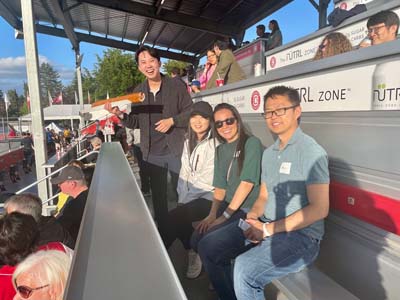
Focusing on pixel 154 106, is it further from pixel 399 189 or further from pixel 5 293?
pixel 399 189

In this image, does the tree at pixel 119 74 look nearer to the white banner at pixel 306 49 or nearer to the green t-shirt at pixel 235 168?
the white banner at pixel 306 49

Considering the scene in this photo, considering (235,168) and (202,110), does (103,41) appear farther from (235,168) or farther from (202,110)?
(235,168)

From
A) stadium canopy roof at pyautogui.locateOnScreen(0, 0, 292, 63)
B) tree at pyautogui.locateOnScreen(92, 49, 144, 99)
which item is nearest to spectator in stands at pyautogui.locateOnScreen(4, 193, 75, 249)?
stadium canopy roof at pyautogui.locateOnScreen(0, 0, 292, 63)

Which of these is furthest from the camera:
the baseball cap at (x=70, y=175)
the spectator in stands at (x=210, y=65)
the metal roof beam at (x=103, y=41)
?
the metal roof beam at (x=103, y=41)

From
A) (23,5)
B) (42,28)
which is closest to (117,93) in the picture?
(42,28)

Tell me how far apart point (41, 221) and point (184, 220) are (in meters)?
1.12

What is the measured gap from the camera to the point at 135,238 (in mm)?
833

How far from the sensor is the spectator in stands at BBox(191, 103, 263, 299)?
1.99m

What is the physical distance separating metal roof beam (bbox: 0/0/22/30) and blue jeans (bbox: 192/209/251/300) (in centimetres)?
1248

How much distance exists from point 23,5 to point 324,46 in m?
5.25

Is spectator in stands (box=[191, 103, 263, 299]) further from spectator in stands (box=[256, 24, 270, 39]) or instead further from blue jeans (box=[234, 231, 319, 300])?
spectator in stands (box=[256, 24, 270, 39])

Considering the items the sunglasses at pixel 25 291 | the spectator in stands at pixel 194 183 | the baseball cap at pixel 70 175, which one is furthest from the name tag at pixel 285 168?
the baseball cap at pixel 70 175

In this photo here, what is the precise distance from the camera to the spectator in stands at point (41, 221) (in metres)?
2.34

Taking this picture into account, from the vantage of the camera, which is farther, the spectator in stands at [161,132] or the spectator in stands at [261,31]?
the spectator in stands at [261,31]
